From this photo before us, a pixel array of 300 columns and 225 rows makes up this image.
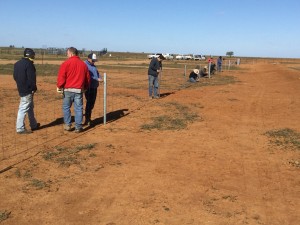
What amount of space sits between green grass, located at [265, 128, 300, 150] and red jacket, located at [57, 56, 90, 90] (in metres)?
4.54

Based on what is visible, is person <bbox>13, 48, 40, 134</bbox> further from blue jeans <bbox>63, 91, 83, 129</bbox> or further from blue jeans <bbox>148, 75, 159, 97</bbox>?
blue jeans <bbox>148, 75, 159, 97</bbox>

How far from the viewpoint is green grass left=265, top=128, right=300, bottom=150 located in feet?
25.6

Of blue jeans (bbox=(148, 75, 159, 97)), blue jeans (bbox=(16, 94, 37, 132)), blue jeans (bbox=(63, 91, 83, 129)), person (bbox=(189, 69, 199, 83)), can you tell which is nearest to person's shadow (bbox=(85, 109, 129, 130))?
blue jeans (bbox=(63, 91, 83, 129))

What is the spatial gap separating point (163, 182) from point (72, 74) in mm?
3690

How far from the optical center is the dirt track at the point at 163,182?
443 cm

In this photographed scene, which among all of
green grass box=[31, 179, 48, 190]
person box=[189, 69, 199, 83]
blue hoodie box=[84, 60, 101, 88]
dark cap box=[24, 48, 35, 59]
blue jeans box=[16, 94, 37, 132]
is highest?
dark cap box=[24, 48, 35, 59]

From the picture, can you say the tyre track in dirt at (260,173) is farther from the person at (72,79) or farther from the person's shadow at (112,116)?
the person at (72,79)

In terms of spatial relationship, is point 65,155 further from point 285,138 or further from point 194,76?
point 194,76

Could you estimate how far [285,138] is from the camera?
8.42 metres

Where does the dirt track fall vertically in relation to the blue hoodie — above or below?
below

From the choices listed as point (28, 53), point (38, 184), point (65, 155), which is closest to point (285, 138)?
point (65, 155)

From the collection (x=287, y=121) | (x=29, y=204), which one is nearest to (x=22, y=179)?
(x=29, y=204)

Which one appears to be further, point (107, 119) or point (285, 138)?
point (107, 119)

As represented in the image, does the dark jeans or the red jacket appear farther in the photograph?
the dark jeans
